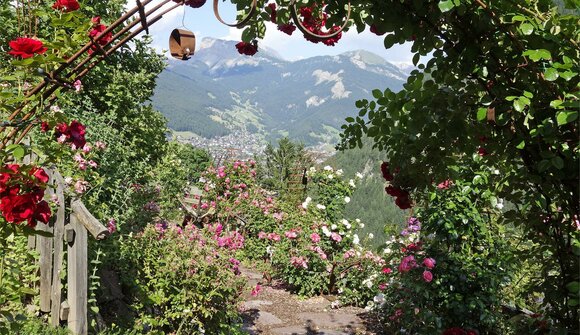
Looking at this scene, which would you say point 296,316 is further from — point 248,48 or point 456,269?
point 248,48

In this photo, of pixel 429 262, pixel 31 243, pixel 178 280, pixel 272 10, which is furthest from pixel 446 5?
pixel 31 243

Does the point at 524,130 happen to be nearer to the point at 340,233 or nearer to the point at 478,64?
the point at 478,64

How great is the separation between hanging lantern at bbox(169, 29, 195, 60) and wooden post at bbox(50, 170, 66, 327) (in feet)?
6.74

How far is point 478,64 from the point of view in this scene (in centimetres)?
149

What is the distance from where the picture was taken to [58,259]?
127 inches

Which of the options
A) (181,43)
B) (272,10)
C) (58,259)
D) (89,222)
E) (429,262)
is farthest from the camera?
(429,262)

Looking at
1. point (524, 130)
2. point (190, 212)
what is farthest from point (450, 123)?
point (190, 212)

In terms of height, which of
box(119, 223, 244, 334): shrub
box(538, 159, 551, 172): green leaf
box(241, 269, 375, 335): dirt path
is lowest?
box(241, 269, 375, 335): dirt path

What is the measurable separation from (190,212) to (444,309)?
6.06 metres

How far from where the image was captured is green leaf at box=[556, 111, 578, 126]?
46.7 inches

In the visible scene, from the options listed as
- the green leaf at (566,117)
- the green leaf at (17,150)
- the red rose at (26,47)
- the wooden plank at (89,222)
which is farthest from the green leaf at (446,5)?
the wooden plank at (89,222)

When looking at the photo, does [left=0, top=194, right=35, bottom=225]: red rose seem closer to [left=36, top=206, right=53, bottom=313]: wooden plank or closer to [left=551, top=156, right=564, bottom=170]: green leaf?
[left=551, top=156, right=564, bottom=170]: green leaf

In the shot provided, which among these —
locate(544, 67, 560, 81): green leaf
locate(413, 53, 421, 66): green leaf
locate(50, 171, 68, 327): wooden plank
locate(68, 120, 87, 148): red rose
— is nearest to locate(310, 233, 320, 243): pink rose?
locate(50, 171, 68, 327): wooden plank

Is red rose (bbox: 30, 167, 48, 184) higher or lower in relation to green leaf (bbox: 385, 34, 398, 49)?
lower
